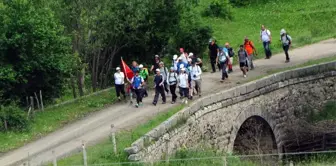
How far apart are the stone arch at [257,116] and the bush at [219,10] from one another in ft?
55.6

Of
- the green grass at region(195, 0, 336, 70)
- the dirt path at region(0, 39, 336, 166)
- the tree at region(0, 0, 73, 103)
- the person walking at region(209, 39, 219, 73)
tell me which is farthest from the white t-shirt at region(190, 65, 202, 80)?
the green grass at region(195, 0, 336, 70)

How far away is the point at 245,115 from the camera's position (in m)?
23.7

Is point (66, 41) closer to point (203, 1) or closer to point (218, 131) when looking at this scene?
point (218, 131)

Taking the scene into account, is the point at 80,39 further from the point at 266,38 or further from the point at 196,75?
the point at 266,38

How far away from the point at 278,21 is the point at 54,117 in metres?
20.0

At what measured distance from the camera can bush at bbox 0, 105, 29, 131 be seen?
21922mm

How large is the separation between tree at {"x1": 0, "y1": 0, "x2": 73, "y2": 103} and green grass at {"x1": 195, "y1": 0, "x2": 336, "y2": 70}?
41.4 feet

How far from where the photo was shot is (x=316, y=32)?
1398 inches

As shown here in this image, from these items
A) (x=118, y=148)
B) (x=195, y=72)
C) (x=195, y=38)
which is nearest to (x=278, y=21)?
(x=195, y=38)

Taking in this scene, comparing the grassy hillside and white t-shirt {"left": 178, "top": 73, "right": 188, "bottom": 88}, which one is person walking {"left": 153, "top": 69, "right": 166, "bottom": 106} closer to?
white t-shirt {"left": 178, "top": 73, "right": 188, "bottom": 88}

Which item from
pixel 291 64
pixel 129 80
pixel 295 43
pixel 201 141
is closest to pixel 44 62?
pixel 129 80

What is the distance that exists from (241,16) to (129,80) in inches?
732

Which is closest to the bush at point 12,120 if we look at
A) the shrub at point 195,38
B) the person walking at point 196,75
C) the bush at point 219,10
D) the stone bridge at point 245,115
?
the stone bridge at point 245,115

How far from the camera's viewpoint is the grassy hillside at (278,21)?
3666cm
